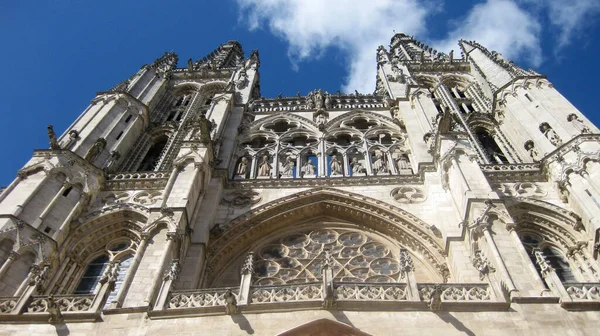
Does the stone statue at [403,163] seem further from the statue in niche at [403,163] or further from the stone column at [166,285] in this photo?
the stone column at [166,285]

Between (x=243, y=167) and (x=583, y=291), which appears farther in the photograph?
(x=243, y=167)

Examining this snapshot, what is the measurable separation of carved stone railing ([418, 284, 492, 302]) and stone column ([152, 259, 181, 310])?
13.9ft

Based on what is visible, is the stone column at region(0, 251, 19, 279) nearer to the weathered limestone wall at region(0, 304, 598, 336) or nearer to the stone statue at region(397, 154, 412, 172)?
the weathered limestone wall at region(0, 304, 598, 336)

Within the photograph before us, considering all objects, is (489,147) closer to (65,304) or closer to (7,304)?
(65,304)

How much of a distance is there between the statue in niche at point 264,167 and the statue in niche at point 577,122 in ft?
27.9

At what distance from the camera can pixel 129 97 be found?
19344 millimetres

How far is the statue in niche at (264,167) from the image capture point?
16047 mm

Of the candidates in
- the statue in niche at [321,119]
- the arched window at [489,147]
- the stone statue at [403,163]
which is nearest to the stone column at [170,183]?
the statue in niche at [321,119]

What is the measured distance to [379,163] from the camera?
16.4 m

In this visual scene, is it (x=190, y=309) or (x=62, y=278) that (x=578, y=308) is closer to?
(x=190, y=309)

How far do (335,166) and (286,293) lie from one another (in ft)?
23.6

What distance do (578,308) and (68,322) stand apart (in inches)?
326

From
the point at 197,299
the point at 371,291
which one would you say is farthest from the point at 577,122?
the point at 197,299

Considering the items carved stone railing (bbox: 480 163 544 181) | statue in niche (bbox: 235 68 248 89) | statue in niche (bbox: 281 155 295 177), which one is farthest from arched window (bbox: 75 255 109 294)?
statue in niche (bbox: 235 68 248 89)
